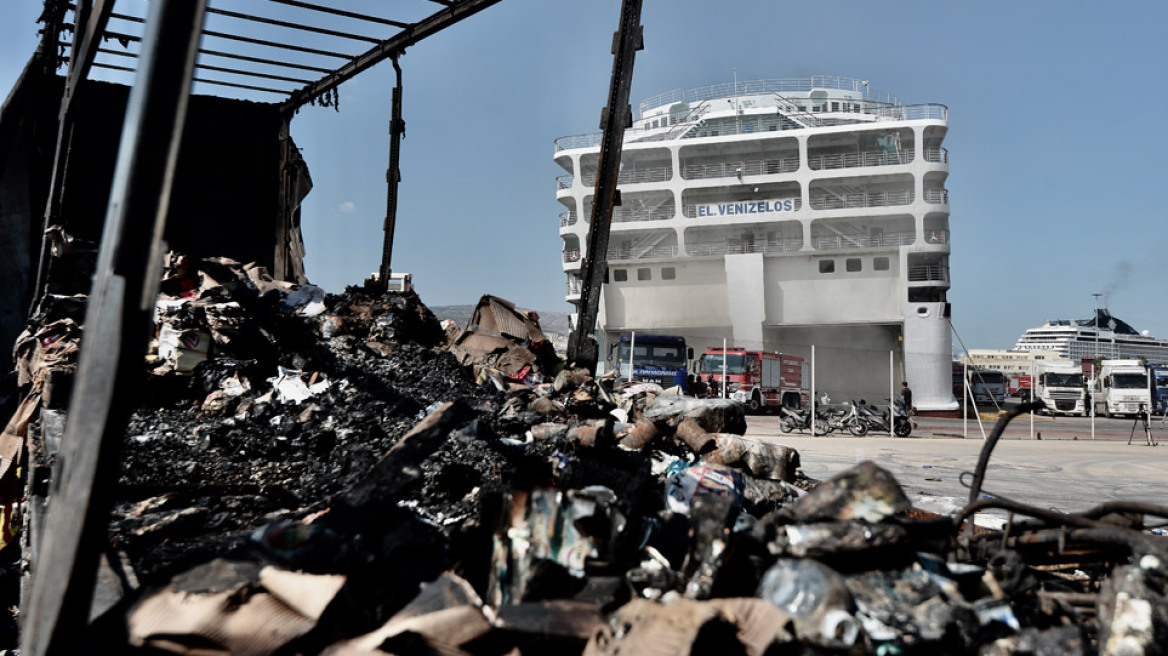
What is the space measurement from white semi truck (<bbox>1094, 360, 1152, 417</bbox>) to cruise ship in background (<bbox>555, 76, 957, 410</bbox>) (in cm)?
536

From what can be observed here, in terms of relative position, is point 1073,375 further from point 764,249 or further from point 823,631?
point 823,631

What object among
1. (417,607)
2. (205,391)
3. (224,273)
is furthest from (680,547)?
(224,273)

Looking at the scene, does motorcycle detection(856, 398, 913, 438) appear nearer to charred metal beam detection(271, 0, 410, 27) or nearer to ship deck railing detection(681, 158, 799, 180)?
charred metal beam detection(271, 0, 410, 27)

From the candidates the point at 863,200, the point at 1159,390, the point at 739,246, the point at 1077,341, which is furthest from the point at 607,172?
the point at 1077,341

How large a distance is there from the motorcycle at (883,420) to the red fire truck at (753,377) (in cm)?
464

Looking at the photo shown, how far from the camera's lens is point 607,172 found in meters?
5.83

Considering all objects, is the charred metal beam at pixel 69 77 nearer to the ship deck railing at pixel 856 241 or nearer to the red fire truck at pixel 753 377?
the red fire truck at pixel 753 377

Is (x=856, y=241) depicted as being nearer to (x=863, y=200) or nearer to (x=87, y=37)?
(x=863, y=200)

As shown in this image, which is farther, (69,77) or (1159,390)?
(1159,390)

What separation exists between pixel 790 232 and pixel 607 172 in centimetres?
2682

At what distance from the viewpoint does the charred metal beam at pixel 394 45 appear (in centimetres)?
650

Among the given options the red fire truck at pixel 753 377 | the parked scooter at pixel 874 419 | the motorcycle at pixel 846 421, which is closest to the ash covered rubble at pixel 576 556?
the motorcycle at pixel 846 421

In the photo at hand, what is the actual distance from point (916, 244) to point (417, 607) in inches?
1208

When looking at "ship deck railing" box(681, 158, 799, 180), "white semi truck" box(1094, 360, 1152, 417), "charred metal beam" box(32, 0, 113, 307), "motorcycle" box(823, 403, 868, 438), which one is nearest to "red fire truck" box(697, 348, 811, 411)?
"motorcycle" box(823, 403, 868, 438)
